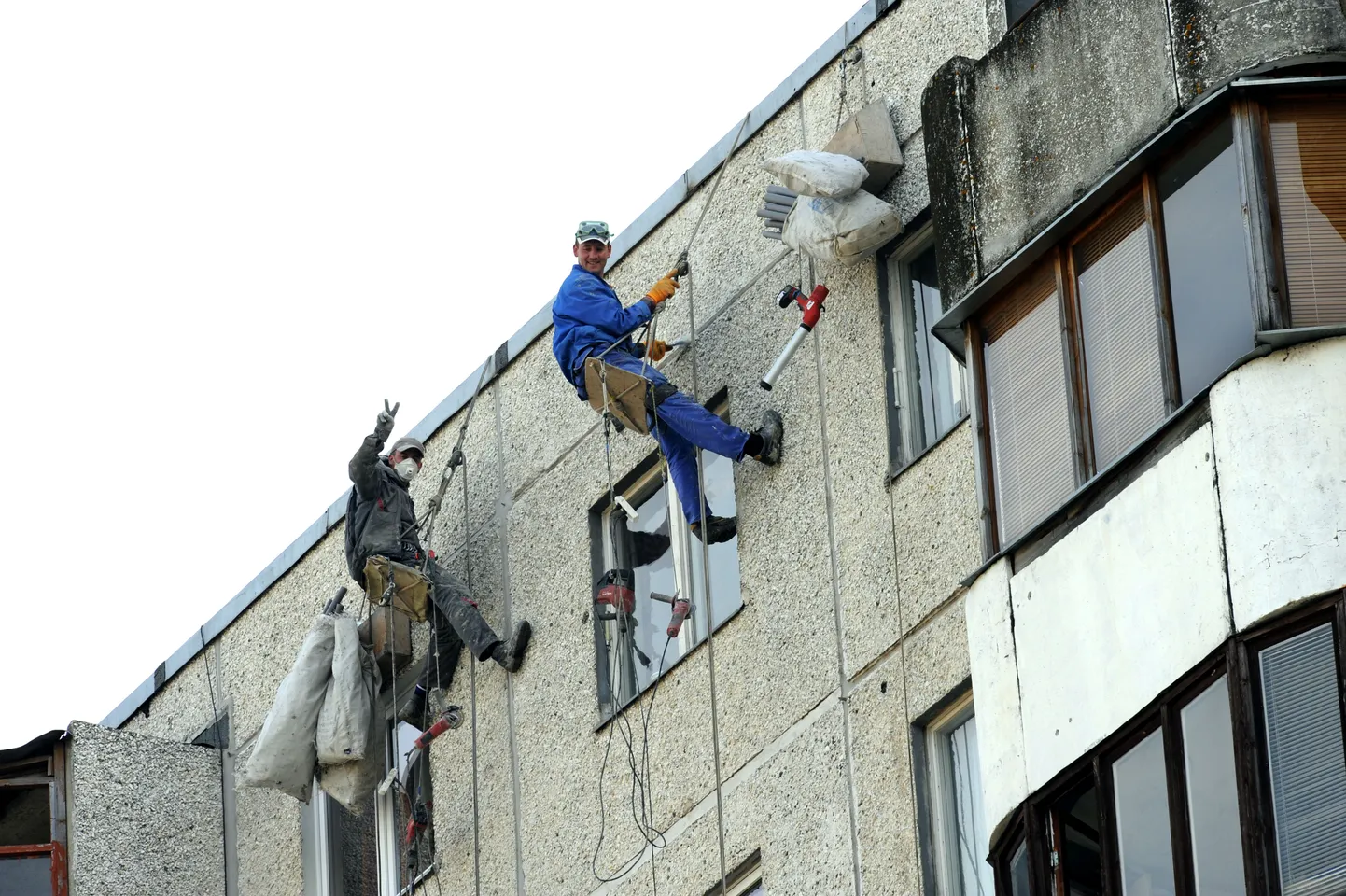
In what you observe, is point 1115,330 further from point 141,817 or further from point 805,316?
point 141,817

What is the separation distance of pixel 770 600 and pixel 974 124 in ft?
10.5

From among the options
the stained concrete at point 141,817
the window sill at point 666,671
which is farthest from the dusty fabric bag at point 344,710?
the stained concrete at point 141,817

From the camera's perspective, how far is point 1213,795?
31.5 ft

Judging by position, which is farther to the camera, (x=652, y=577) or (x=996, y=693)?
(x=652, y=577)

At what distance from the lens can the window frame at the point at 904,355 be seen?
13.6 meters

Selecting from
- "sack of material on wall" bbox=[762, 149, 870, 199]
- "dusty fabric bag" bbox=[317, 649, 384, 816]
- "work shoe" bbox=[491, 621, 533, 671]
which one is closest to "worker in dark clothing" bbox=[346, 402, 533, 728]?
"work shoe" bbox=[491, 621, 533, 671]

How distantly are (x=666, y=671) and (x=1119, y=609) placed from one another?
508 centimetres

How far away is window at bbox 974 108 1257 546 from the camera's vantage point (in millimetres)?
10383

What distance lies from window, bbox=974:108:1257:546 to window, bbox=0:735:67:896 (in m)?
9.02

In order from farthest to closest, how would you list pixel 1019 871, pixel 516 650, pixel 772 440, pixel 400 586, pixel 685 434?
1. pixel 400 586
2. pixel 516 650
3. pixel 685 434
4. pixel 772 440
5. pixel 1019 871

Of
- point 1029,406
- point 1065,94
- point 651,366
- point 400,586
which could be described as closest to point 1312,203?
point 1065,94

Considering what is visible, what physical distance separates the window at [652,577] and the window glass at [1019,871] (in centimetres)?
423

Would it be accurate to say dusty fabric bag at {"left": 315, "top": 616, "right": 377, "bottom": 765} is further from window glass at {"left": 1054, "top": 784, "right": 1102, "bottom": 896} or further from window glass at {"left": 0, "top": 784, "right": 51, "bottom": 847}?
window glass at {"left": 1054, "top": 784, "right": 1102, "bottom": 896}

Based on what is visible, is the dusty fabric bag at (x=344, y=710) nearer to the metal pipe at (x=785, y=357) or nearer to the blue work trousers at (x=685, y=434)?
the blue work trousers at (x=685, y=434)
